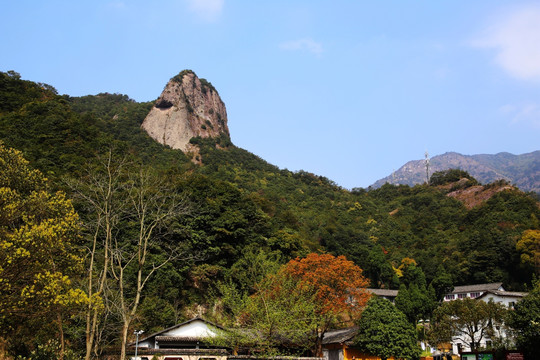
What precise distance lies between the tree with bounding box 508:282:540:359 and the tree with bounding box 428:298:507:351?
544 centimetres

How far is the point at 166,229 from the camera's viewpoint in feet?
110

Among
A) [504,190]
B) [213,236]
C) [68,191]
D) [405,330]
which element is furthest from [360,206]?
[68,191]

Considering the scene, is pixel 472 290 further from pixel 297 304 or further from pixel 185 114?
pixel 185 114

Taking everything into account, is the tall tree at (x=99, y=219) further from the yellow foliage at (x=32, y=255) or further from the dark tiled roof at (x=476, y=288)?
the dark tiled roof at (x=476, y=288)

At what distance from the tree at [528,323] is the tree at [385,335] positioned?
18.4 feet

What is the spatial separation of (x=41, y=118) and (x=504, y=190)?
6348 cm

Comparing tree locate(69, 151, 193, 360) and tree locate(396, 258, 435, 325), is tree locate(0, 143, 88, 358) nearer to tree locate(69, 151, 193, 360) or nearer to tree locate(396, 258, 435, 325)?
→ tree locate(69, 151, 193, 360)

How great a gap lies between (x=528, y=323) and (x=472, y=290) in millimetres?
26413

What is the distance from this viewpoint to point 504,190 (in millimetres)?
64938

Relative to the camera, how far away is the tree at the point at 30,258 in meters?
12.0

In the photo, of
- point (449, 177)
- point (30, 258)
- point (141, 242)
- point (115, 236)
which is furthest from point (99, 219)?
point (449, 177)

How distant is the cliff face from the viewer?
78188mm

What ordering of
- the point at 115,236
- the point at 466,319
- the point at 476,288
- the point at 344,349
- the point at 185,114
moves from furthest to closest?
the point at 185,114 < the point at 476,288 < the point at 466,319 < the point at 344,349 < the point at 115,236

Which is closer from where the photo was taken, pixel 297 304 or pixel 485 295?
pixel 297 304
